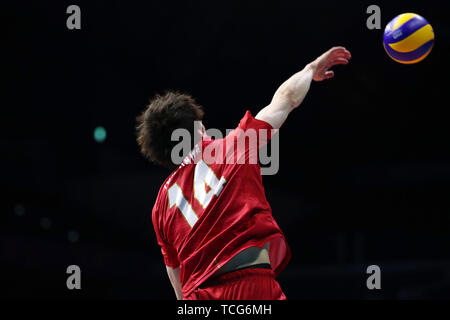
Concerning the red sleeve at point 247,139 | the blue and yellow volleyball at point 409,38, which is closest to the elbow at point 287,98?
the red sleeve at point 247,139

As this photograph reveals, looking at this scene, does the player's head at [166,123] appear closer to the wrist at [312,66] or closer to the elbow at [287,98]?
the elbow at [287,98]

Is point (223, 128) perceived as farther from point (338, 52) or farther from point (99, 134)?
point (338, 52)

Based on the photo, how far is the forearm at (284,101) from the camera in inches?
101

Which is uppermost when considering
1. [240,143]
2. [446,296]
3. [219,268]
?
[240,143]

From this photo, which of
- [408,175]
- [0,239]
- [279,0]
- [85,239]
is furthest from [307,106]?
[0,239]

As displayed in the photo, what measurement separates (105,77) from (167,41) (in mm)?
1064

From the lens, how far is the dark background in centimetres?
690

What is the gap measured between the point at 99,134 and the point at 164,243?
592 cm

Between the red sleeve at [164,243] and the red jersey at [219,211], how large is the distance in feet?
0.40

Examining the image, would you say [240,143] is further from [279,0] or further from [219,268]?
[279,0]

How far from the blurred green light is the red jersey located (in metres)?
5.95

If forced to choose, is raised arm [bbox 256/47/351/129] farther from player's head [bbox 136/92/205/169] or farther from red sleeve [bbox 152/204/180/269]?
red sleeve [bbox 152/204/180/269]

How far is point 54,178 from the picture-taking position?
8.34 m

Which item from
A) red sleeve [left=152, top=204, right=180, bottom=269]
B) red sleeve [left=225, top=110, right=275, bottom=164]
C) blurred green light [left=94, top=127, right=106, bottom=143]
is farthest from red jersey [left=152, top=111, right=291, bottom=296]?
blurred green light [left=94, top=127, right=106, bottom=143]
